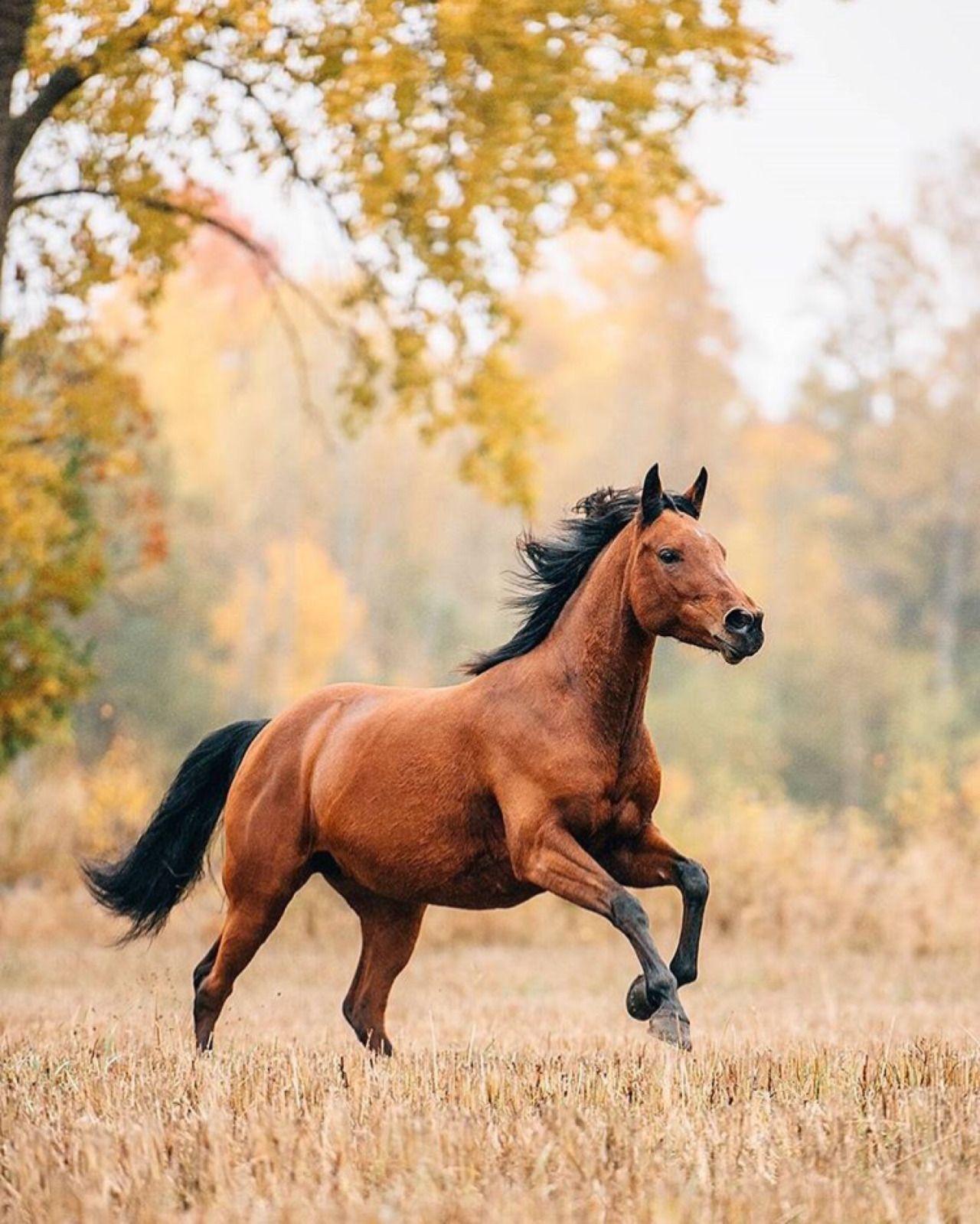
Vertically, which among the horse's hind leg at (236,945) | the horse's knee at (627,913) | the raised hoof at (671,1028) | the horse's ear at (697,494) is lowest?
the horse's hind leg at (236,945)

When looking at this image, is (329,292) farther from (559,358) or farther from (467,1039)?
(559,358)

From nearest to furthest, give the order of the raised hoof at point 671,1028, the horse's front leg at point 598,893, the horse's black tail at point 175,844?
1. the raised hoof at point 671,1028
2. the horse's front leg at point 598,893
3. the horse's black tail at point 175,844

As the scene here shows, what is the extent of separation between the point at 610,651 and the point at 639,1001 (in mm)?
1315

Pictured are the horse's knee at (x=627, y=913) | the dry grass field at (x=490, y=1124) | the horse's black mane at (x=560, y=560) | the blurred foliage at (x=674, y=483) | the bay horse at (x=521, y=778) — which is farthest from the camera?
the blurred foliage at (x=674, y=483)

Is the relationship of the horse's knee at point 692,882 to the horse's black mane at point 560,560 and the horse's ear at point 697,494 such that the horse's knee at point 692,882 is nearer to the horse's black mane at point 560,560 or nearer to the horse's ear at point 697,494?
the horse's black mane at point 560,560

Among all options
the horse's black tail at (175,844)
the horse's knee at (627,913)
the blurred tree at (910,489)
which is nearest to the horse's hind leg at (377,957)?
the horse's black tail at (175,844)

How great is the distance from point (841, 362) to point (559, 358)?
961 cm

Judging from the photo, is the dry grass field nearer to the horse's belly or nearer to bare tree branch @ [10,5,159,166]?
the horse's belly

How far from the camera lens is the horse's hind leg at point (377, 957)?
7.40 m

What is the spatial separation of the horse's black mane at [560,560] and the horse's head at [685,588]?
1.38 feet

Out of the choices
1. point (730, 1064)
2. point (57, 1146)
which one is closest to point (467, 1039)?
point (730, 1064)

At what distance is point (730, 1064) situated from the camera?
18.9ft

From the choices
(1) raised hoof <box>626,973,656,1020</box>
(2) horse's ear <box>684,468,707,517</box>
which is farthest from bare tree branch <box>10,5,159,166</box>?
(1) raised hoof <box>626,973,656,1020</box>

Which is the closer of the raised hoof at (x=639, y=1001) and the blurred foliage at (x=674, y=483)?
the raised hoof at (x=639, y=1001)
